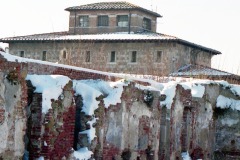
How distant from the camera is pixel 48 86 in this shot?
887 centimetres

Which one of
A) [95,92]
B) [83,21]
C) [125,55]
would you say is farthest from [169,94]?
[83,21]

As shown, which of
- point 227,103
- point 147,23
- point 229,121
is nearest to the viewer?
point 227,103

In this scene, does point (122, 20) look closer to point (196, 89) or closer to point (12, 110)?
point (196, 89)

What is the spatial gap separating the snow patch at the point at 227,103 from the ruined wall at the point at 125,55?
17.0 m

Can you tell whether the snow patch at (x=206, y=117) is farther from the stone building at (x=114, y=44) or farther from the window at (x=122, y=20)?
the window at (x=122, y=20)

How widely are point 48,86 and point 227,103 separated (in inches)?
319

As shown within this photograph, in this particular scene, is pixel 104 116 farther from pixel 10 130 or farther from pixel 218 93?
pixel 218 93

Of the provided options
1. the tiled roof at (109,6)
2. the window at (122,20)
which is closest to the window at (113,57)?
the window at (122,20)

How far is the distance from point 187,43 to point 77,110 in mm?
25176

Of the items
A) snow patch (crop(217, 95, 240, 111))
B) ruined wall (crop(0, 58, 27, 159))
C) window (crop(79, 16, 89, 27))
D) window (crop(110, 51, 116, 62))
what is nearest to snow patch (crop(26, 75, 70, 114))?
ruined wall (crop(0, 58, 27, 159))

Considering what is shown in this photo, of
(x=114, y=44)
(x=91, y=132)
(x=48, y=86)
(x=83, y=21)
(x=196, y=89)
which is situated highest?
(x=83, y=21)

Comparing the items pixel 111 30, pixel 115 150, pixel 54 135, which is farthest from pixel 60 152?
pixel 111 30

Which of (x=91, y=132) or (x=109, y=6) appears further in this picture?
(x=109, y=6)

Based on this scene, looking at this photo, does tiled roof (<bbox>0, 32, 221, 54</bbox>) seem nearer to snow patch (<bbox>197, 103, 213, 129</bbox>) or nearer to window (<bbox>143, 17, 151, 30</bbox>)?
window (<bbox>143, 17, 151, 30</bbox>)
